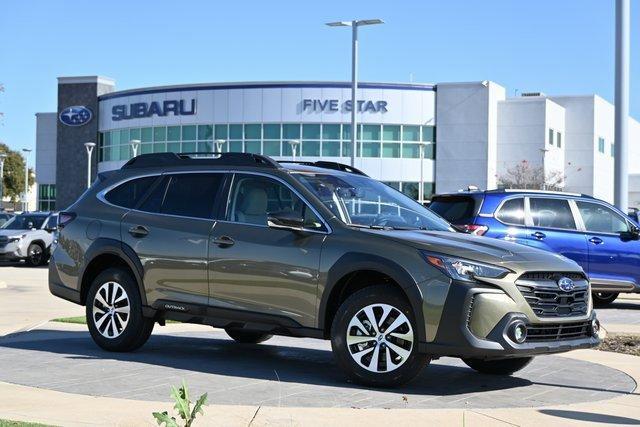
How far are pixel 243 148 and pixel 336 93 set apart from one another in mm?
6990

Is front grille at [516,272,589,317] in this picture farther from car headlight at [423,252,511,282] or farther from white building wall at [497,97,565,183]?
white building wall at [497,97,565,183]

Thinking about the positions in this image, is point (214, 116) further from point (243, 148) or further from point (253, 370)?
point (253, 370)

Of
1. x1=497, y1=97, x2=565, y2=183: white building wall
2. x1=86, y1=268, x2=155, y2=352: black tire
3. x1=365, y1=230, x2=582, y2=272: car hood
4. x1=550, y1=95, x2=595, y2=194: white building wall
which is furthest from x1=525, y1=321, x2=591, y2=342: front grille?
x1=550, y1=95, x2=595, y2=194: white building wall

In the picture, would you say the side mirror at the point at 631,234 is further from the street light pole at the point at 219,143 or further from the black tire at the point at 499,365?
the street light pole at the point at 219,143

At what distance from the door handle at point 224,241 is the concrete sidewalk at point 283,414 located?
6.54 feet

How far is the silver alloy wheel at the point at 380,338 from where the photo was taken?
7.41 m

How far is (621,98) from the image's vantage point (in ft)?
52.3

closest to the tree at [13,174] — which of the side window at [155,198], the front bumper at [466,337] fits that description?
the side window at [155,198]

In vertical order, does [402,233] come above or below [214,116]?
below

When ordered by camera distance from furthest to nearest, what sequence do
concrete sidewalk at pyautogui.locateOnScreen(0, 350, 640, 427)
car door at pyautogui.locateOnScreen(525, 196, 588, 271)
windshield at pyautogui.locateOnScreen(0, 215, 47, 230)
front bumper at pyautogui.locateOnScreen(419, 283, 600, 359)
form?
windshield at pyautogui.locateOnScreen(0, 215, 47, 230), car door at pyautogui.locateOnScreen(525, 196, 588, 271), front bumper at pyautogui.locateOnScreen(419, 283, 600, 359), concrete sidewalk at pyautogui.locateOnScreen(0, 350, 640, 427)

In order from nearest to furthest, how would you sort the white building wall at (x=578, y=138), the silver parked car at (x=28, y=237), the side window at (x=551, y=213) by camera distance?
the side window at (x=551, y=213) → the silver parked car at (x=28, y=237) → the white building wall at (x=578, y=138)

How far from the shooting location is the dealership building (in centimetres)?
5866

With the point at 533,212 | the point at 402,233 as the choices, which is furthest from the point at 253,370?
the point at 533,212

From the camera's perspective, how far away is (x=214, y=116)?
6056 centimetres
